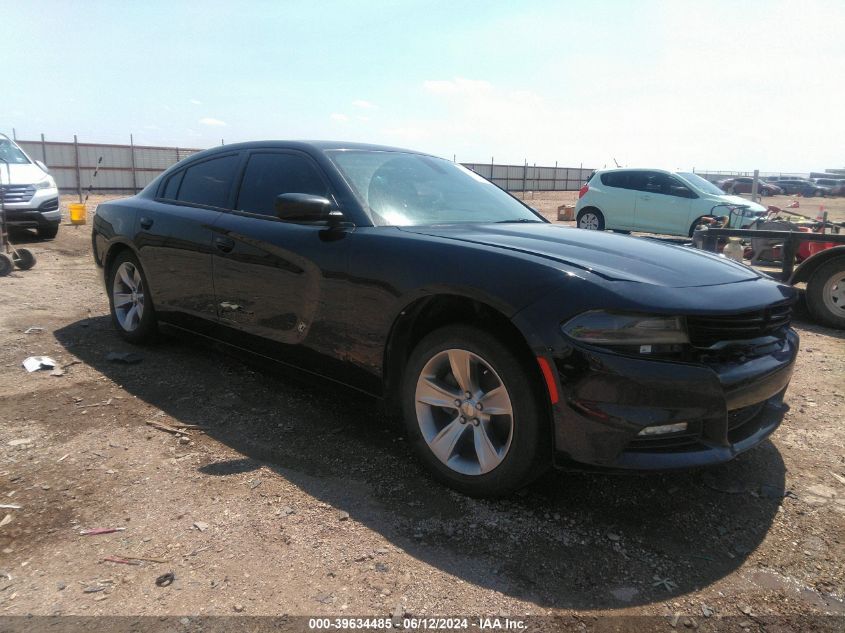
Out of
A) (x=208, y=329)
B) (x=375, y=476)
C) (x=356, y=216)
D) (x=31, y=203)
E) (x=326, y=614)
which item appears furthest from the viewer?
(x=31, y=203)

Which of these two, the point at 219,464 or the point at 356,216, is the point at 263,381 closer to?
the point at 219,464

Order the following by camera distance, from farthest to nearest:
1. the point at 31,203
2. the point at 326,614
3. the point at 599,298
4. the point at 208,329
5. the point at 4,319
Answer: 1. the point at 31,203
2. the point at 4,319
3. the point at 208,329
4. the point at 599,298
5. the point at 326,614

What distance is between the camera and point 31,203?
10477 millimetres

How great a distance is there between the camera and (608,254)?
2742mm

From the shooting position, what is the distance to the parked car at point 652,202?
494 inches

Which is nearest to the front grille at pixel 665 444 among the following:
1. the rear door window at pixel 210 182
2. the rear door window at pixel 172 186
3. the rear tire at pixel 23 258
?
the rear door window at pixel 210 182

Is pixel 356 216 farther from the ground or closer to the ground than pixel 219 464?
farther from the ground

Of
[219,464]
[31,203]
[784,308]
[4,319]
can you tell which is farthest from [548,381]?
[31,203]

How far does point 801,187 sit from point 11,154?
45821mm

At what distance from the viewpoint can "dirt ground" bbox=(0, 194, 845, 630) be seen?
6.88 ft

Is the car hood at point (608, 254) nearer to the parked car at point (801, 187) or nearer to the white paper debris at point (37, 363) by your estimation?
the white paper debris at point (37, 363)

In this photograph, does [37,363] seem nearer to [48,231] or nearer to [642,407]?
[642,407]

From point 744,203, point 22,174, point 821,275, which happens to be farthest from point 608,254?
point 22,174

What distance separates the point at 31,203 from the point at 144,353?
7.66 meters
